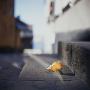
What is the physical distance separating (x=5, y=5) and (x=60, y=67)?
51.5 feet

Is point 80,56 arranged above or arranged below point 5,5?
below

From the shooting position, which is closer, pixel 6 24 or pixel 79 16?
pixel 79 16

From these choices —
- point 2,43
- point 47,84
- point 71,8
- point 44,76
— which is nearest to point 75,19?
point 71,8

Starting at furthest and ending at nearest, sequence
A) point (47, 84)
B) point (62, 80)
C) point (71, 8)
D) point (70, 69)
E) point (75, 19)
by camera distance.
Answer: point (71, 8)
point (75, 19)
point (70, 69)
point (62, 80)
point (47, 84)

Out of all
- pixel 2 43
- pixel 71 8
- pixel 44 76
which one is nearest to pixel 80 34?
pixel 71 8

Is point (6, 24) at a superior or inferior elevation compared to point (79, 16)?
inferior

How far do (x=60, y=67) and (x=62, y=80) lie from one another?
1670 millimetres

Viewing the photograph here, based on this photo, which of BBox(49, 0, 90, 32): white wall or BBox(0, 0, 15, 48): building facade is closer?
BBox(49, 0, 90, 32): white wall

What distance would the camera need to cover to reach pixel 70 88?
5.05 metres

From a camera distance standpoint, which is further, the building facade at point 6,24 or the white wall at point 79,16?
the building facade at point 6,24

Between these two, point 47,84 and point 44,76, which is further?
point 44,76

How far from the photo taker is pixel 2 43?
22.1 meters

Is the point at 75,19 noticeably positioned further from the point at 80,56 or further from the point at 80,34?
the point at 80,56

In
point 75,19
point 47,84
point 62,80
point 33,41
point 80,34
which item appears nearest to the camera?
point 47,84
